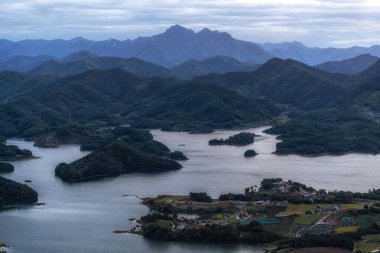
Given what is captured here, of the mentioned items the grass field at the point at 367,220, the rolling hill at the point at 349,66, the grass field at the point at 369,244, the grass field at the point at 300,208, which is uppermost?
the rolling hill at the point at 349,66

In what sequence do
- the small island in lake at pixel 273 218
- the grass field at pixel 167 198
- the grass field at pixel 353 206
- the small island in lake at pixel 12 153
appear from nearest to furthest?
the small island in lake at pixel 273 218, the grass field at pixel 353 206, the grass field at pixel 167 198, the small island in lake at pixel 12 153

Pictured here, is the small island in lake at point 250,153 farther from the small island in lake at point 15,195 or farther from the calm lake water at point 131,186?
the small island in lake at point 15,195

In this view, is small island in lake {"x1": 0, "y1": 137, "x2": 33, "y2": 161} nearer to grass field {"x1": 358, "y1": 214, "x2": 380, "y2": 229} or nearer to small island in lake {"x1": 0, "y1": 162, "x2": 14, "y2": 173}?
small island in lake {"x1": 0, "y1": 162, "x2": 14, "y2": 173}

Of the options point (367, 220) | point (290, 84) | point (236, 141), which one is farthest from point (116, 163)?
point (290, 84)

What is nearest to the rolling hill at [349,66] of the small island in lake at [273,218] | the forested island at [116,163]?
the forested island at [116,163]

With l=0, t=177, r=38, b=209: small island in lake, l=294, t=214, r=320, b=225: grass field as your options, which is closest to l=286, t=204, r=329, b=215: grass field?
l=294, t=214, r=320, b=225: grass field

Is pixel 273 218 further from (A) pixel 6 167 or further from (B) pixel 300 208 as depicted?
(A) pixel 6 167

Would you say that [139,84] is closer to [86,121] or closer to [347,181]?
[86,121]

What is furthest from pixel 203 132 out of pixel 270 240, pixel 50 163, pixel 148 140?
pixel 270 240
